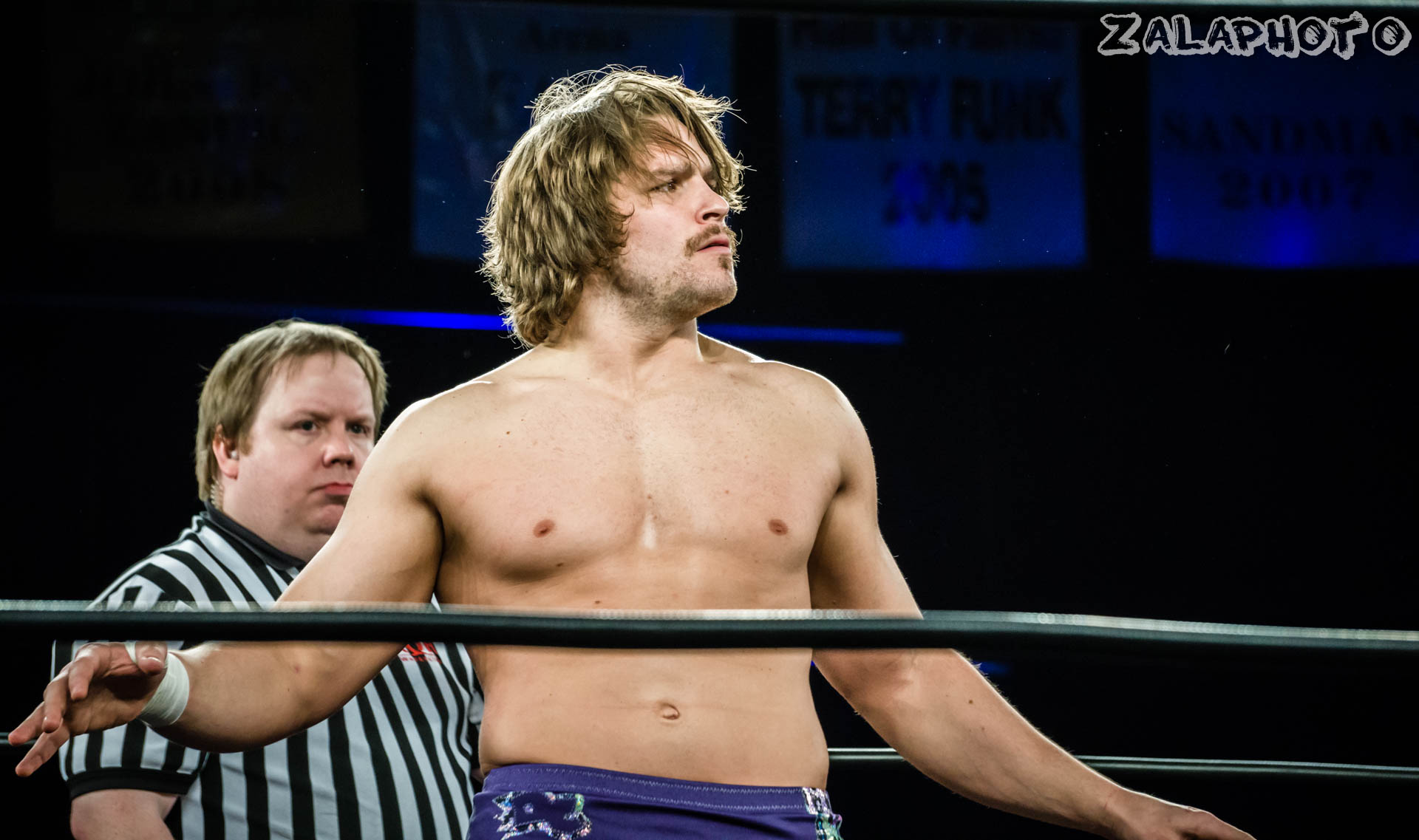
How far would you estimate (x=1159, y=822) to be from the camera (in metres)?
1.21

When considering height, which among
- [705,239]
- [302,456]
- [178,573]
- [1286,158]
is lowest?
[178,573]

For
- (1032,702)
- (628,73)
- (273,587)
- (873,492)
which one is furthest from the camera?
(1032,702)

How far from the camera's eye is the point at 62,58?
8.55 feet

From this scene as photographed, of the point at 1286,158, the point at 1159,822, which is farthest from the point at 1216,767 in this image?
the point at 1286,158

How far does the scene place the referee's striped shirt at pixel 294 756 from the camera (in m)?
1.58

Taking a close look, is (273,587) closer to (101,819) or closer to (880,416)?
(101,819)

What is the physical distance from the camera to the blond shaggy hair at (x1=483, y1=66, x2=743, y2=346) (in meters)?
1.45

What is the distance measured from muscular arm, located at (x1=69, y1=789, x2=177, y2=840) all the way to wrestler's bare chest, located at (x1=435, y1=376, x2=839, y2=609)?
1.76ft

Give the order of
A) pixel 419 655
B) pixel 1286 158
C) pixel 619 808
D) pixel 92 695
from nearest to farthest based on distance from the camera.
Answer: pixel 92 695
pixel 619 808
pixel 419 655
pixel 1286 158

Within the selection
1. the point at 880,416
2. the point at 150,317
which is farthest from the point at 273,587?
the point at 880,416

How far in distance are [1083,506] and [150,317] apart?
6.28ft

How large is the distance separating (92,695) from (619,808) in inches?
18.0

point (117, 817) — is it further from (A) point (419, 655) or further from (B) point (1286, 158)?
(B) point (1286, 158)

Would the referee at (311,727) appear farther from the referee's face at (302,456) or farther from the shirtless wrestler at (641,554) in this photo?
the shirtless wrestler at (641,554)
